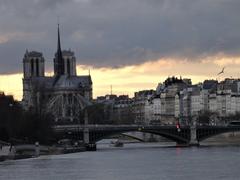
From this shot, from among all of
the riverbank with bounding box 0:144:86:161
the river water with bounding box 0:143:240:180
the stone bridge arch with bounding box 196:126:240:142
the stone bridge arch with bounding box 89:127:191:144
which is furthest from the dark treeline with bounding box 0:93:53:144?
the stone bridge arch with bounding box 196:126:240:142

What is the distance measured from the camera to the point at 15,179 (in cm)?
5856

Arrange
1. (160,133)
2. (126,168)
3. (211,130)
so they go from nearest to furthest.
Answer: (126,168) < (160,133) < (211,130)

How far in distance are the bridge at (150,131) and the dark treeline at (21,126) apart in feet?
17.8

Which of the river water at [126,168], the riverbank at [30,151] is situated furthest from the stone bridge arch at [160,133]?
the river water at [126,168]

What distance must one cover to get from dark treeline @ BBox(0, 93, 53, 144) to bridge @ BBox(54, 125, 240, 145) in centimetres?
541

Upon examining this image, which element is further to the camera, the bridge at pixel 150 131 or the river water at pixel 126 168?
the bridge at pixel 150 131

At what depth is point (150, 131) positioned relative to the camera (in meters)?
120

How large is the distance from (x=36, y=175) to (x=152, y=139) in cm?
9832

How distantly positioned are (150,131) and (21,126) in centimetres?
2010

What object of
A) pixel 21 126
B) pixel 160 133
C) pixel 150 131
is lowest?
pixel 160 133

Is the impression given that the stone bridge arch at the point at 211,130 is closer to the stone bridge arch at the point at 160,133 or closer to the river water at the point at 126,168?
the stone bridge arch at the point at 160,133

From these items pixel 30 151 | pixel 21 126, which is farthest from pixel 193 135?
pixel 30 151

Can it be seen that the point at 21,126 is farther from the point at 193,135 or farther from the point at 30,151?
the point at 193,135

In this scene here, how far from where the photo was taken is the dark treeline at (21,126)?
327 ft
